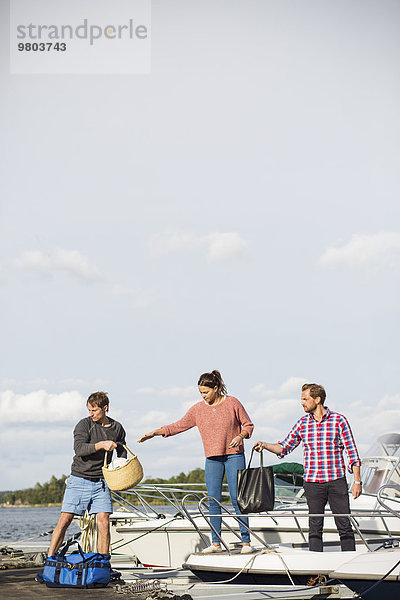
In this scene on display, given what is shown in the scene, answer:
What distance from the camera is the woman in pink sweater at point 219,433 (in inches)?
315

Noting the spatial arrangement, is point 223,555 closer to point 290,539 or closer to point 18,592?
point 18,592

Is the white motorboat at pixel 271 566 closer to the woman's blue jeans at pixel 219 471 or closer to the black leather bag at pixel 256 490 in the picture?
the black leather bag at pixel 256 490

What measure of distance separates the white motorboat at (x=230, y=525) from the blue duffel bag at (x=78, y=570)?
1655 millimetres

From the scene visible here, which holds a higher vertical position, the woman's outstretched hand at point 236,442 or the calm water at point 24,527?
the woman's outstretched hand at point 236,442

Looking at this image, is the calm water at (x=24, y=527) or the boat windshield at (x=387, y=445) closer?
the boat windshield at (x=387, y=445)

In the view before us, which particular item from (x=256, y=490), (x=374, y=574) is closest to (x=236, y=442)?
(x=256, y=490)

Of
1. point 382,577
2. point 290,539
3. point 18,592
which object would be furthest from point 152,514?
point 382,577

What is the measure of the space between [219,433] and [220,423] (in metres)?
0.10

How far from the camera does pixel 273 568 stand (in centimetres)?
697

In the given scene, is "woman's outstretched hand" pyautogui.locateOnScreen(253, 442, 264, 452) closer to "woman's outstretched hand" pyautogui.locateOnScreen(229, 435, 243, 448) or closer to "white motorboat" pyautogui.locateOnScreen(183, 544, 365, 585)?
"woman's outstretched hand" pyautogui.locateOnScreen(229, 435, 243, 448)

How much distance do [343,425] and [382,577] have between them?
5.48ft

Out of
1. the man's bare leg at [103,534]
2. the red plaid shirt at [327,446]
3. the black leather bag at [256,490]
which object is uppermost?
→ the red plaid shirt at [327,446]

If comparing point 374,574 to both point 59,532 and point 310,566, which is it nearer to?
point 310,566

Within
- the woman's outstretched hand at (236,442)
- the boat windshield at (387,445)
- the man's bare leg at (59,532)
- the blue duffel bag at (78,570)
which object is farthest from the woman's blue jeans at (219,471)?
the boat windshield at (387,445)
